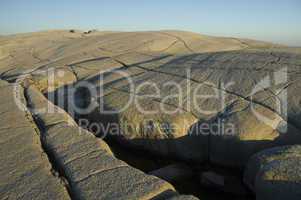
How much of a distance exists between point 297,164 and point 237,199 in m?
1.20

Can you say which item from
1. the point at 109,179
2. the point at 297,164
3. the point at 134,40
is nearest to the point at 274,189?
the point at 297,164

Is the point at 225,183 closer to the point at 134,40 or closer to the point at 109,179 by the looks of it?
the point at 109,179

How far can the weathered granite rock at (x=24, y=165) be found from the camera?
3.08 meters

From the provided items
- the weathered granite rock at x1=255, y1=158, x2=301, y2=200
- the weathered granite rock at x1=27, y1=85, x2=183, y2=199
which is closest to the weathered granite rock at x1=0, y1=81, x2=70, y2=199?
the weathered granite rock at x1=27, y1=85, x2=183, y2=199

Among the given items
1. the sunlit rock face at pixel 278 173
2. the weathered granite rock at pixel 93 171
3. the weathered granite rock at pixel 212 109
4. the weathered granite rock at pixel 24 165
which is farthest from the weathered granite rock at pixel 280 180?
the weathered granite rock at pixel 24 165

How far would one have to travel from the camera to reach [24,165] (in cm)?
363

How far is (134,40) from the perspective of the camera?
516 inches

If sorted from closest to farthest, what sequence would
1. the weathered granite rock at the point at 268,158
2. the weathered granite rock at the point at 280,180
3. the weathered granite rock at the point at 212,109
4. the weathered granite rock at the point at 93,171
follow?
the weathered granite rock at the point at 93,171 < the weathered granite rock at the point at 280,180 < the weathered granite rock at the point at 268,158 < the weathered granite rock at the point at 212,109

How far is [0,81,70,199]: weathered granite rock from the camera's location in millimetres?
3076

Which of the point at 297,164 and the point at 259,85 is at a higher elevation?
the point at 259,85

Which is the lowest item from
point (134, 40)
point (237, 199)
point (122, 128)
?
point (237, 199)

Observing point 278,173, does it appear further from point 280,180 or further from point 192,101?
point 192,101

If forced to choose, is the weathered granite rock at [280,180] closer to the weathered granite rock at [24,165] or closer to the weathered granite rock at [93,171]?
the weathered granite rock at [93,171]

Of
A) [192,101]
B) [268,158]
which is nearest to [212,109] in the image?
[192,101]
